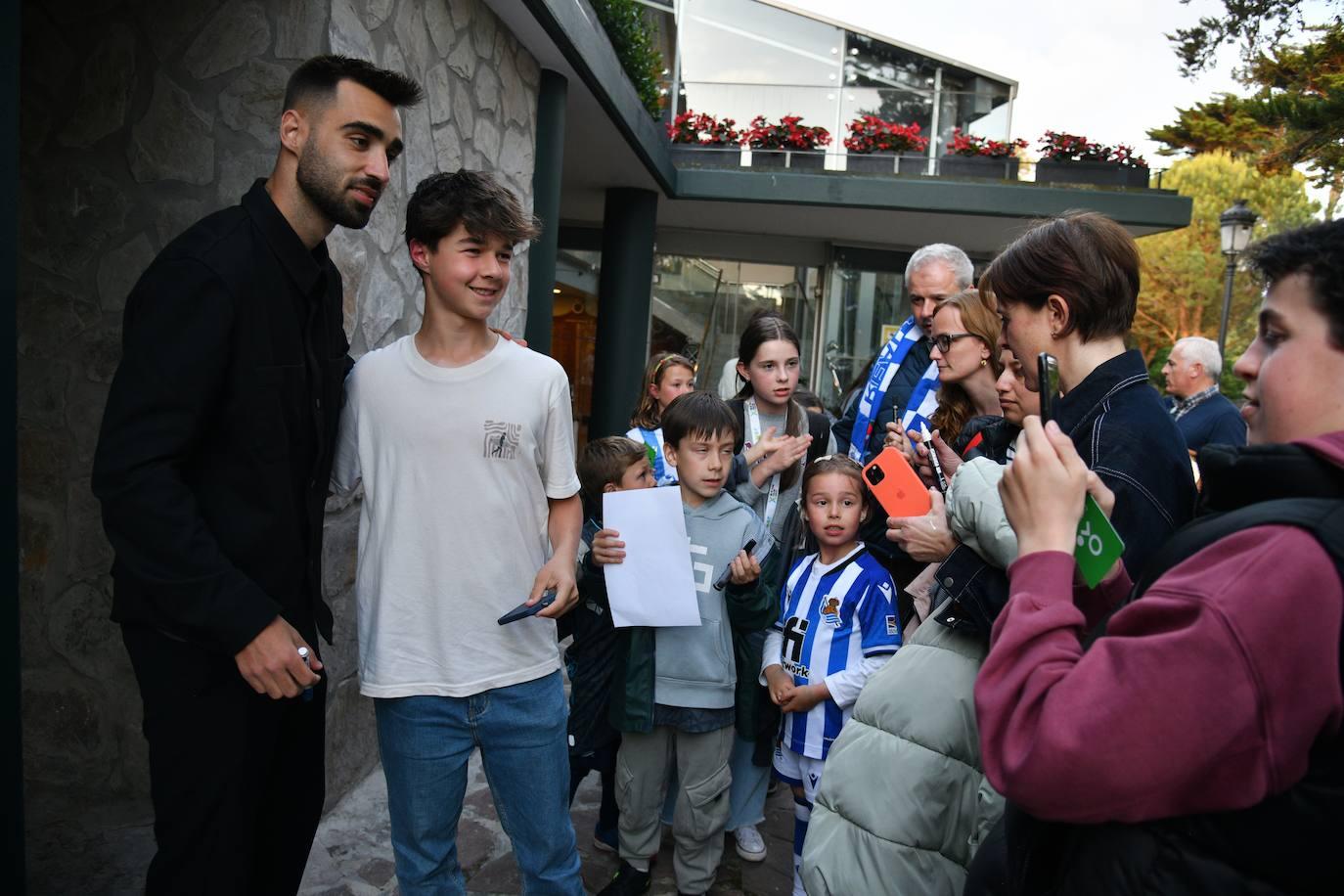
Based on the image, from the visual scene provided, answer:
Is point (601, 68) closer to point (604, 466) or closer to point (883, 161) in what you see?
point (604, 466)

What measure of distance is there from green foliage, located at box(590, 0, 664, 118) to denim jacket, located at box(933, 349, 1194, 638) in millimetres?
5415

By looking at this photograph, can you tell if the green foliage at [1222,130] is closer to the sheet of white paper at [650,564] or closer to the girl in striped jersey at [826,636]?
the girl in striped jersey at [826,636]

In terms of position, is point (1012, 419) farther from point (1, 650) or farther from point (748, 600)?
point (1, 650)

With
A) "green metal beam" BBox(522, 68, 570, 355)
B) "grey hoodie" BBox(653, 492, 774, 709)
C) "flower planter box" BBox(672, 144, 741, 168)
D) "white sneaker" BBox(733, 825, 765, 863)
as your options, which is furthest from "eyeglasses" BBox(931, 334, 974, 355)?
"flower planter box" BBox(672, 144, 741, 168)

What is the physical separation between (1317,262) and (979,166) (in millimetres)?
10582

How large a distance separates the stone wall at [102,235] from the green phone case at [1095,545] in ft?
9.01

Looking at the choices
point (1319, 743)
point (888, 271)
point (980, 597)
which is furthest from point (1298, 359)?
point (888, 271)

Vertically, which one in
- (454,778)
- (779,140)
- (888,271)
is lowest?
(454,778)

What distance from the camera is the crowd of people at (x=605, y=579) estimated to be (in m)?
1.06

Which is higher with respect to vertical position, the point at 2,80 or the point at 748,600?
the point at 2,80

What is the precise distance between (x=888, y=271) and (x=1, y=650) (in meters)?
12.0

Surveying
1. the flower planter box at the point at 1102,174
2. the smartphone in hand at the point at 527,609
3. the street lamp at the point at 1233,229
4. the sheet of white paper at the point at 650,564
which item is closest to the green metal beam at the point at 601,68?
the sheet of white paper at the point at 650,564

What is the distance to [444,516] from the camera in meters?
2.29

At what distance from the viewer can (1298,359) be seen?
1190mm
